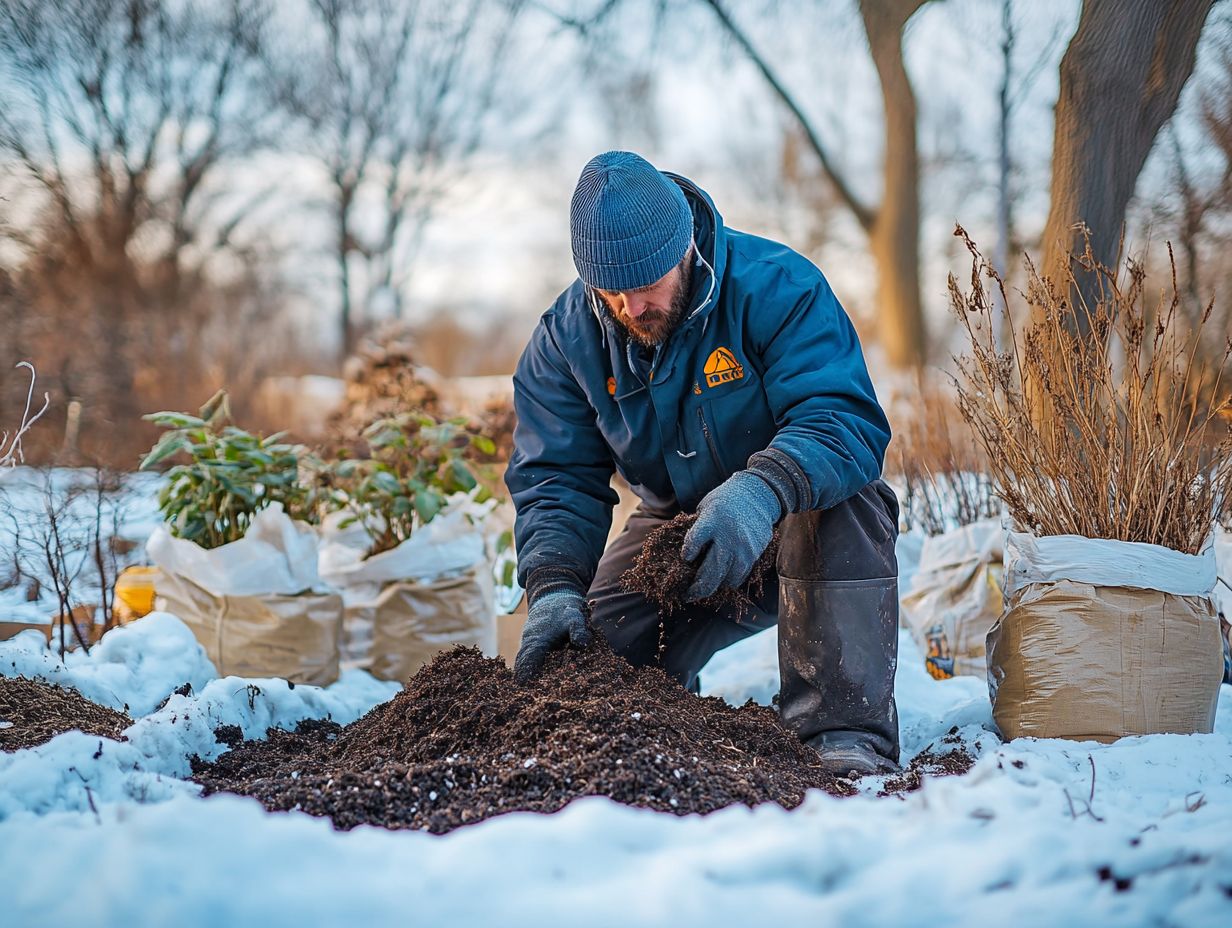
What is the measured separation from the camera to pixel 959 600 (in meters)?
3.19

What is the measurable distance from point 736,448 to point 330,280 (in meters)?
10.9

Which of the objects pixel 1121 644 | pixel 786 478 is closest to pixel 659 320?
pixel 786 478

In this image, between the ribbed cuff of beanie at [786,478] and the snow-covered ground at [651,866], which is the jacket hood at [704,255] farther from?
the snow-covered ground at [651,866]

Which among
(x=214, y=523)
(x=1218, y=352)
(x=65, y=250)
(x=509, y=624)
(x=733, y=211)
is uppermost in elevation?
(x=733, y=211)

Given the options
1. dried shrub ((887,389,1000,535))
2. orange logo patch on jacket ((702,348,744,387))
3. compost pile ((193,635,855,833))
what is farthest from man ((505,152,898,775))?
dried shrub ((887,389,1000,535))

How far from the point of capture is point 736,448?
2354mm

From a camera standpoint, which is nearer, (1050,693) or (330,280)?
(1050,693)

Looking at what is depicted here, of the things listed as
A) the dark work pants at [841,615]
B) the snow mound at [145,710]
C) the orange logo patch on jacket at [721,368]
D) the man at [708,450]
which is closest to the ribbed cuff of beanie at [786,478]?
the man at [708,450]

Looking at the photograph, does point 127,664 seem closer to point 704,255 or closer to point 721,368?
point 721,368

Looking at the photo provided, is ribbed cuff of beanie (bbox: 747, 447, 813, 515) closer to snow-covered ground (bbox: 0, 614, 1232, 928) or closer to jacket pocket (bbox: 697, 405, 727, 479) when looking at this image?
jacket pocket (bbox: 697, 405, 727, 479)

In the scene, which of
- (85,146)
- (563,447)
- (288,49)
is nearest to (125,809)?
(563,447)

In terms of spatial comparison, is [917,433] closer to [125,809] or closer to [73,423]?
[125,809]

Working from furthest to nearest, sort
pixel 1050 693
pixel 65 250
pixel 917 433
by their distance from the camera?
pixel 65 250
pixel 917 433
pixel 1050 693

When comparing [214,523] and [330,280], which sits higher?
[330,280]
